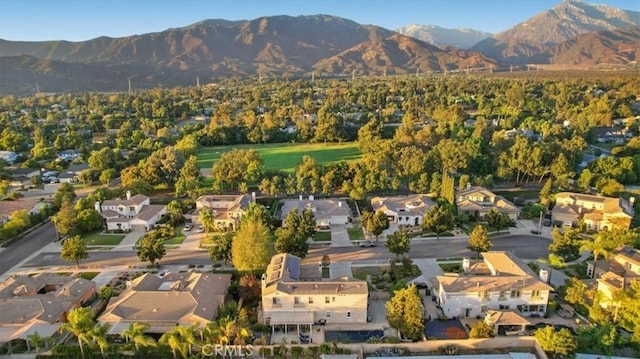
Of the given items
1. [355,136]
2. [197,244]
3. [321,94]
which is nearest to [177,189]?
[197,244]

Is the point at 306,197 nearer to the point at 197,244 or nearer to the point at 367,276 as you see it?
the point at 197,244

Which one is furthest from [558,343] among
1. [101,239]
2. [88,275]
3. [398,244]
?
[101,239]

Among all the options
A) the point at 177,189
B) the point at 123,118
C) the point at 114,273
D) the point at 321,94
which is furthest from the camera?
the point at 321,94

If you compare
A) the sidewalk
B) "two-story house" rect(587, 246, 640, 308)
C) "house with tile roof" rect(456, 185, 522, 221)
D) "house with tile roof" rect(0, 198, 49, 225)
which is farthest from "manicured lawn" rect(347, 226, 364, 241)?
"house with tile roof" rect(0, 198, 49, 225)

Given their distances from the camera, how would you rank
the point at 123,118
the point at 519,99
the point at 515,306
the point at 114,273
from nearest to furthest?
the point at 515,306, the point at 114,273, the point at 123,118, the point at 519,99

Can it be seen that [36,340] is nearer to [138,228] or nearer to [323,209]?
[138,228]

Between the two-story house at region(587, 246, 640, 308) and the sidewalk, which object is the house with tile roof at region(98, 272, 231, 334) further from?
the two-story house at region(587, 246, 640, 308)
